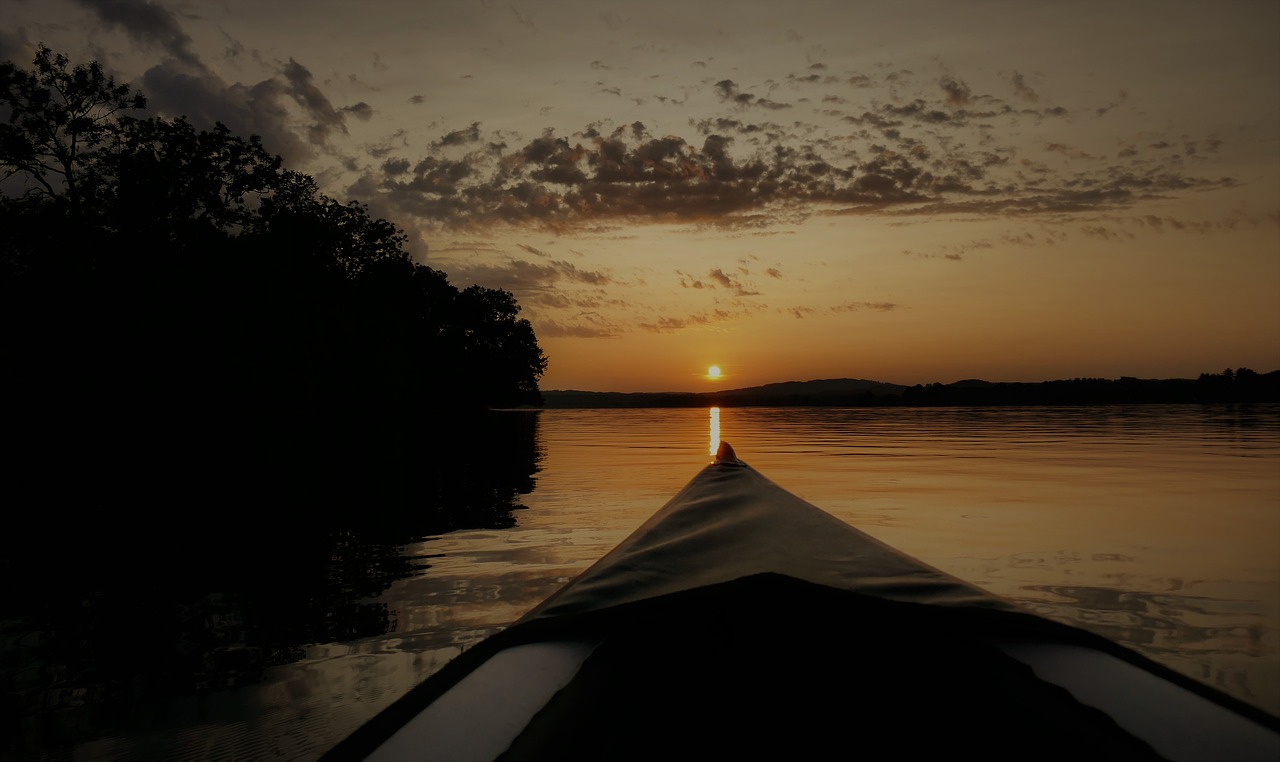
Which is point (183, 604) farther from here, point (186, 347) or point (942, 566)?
point (186, 347)

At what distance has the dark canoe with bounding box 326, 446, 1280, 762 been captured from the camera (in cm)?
154

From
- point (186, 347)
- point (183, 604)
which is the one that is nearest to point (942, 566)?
point (183, 604)

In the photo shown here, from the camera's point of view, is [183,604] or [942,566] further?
[942,566]

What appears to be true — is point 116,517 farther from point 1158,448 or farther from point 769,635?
point 1158,448

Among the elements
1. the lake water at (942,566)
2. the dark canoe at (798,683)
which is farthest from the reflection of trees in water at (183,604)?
the dark canoe at (798,683)

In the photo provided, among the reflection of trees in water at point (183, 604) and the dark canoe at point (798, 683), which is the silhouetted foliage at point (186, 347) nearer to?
the reflection of trees in water at point (183, 604)

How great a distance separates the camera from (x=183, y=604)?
468 cm

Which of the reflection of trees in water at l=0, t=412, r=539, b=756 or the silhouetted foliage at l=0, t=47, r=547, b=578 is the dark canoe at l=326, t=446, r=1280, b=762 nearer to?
the reflection of trees in water at l=0, t=412, r=539, b=756

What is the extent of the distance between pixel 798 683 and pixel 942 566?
15.0ft

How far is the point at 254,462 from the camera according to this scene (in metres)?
15.8

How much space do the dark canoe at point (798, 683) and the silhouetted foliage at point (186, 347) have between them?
250 inches

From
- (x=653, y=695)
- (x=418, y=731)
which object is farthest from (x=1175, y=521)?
(x=418, y=731)

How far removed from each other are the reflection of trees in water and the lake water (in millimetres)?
196

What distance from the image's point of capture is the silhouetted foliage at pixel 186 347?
1095 centimetres
